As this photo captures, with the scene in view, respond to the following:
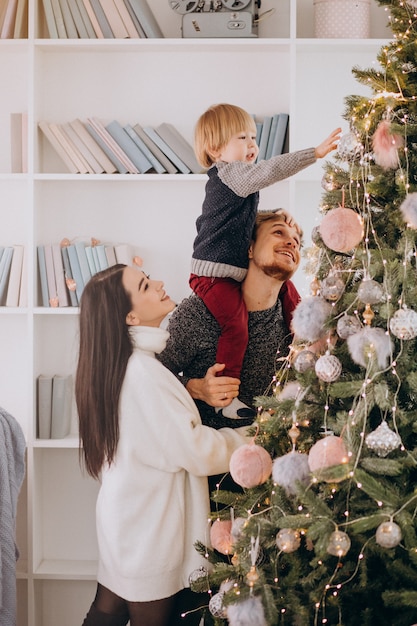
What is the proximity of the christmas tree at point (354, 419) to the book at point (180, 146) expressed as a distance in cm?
125

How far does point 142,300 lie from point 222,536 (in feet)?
2.18

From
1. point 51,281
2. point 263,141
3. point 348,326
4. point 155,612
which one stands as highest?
point 263,141

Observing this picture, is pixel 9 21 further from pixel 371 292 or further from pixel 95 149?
pixel 371 292

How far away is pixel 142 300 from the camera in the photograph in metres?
2.24

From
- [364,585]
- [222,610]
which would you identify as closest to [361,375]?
[364,585]

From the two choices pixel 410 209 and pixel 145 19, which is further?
pixel 145 19

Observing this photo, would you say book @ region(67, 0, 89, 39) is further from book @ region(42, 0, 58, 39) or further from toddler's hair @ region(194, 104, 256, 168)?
toddler's hair @ region(194, 104, 256, 168)

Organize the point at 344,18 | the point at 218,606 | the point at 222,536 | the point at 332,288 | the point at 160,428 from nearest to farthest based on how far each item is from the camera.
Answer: the point at 332,288, the point at 218,606, the point at 222,536, the point at 160,428, the point at 344,18

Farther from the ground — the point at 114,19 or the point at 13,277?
the point at 114,19

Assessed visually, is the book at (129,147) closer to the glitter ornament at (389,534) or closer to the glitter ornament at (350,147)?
the glitter ornament at (350,147)

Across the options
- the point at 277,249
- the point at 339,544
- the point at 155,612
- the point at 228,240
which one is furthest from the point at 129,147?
the point at 339,544

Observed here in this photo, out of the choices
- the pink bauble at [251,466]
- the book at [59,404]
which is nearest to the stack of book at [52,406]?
the book at [59,404]

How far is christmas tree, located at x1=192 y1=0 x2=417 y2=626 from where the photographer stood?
1.56m

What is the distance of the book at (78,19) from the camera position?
300cm
